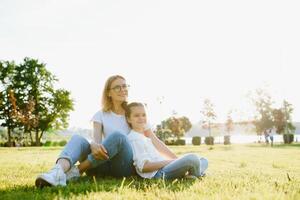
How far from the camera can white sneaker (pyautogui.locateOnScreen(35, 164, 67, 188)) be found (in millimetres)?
4492

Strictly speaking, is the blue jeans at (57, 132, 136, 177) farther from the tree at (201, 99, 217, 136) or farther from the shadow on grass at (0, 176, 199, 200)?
the tree at (201, 99, 217, 136)

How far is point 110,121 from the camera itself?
586 cm

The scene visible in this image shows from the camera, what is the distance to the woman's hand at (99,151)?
501cm

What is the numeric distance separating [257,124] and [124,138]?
72.7 m

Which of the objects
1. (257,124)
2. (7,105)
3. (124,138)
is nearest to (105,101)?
(124,138)

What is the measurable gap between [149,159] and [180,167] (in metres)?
0.41

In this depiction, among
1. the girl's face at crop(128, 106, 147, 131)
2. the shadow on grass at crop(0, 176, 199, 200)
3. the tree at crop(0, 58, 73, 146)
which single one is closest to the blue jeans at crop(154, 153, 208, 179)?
the shadow on grass at crop(0, 176, 199, 200)

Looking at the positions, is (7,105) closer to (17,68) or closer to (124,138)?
(17,68)

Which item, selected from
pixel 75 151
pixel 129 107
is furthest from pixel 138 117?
pixel 75 151

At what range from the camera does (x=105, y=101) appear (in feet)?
19.8

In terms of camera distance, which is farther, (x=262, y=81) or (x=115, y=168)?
(x=262, y=81)

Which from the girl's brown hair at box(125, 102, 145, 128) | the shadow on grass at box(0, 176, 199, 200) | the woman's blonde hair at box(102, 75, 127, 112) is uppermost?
the woman's blonde hair at box(102, 75, 127, 112)

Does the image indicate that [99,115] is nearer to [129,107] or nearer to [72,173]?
[129,107]

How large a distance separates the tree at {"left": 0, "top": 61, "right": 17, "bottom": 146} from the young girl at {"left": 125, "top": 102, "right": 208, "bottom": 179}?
52528mm
